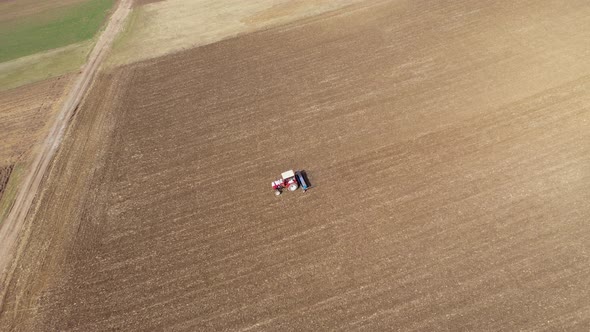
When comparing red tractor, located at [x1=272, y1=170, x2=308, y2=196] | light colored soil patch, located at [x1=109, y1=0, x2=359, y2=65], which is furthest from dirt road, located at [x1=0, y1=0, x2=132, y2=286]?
red tractor, located at [x1=272, y1=170, x2=308, y2=196]

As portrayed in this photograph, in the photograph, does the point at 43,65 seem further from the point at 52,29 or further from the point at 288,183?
the point at 288,183

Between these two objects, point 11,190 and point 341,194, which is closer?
point 341,194

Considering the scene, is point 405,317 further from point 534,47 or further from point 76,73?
point 76,73

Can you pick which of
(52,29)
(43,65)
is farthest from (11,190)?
(52,29)

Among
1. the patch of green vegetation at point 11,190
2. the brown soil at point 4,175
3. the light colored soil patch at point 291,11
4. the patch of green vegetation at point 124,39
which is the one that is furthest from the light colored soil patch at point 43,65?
the light colored soil patch at point 291,11

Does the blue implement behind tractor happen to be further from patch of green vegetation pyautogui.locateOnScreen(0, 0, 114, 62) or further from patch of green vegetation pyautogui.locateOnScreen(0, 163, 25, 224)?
patch of green vegetation pyautogui.locateOnScreen(0, 0, 114, 62)

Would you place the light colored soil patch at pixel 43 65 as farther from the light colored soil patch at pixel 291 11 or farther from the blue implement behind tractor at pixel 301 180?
the blue implement behind tractor at pixel 301 180
